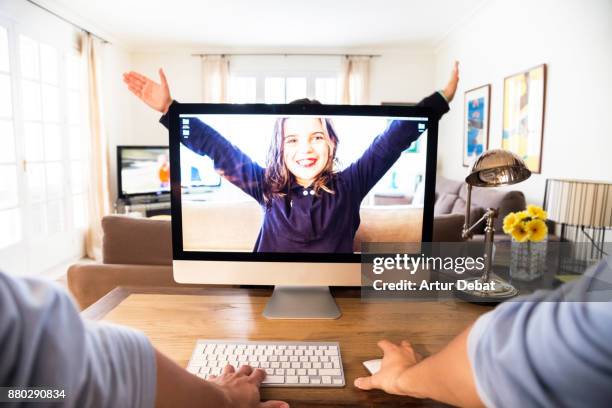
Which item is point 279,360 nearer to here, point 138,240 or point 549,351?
point 549,351

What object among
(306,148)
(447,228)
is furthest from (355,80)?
(306,148)

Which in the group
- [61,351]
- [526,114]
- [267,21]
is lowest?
[61,351]

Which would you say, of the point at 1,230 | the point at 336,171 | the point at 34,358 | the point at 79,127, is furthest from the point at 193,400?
the point at 79,127

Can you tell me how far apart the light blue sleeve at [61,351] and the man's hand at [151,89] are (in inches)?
32.4

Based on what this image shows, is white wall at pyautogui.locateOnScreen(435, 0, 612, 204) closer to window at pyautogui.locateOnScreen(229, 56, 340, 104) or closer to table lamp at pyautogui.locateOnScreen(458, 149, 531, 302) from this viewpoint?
table lamp at pyautogui.locateOnScreen(458, 149, 531, 302)

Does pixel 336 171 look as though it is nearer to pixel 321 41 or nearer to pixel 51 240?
pixel 51 240

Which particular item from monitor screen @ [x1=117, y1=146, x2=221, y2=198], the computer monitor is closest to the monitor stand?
the computer monitor

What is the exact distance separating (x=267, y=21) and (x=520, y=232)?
429cm

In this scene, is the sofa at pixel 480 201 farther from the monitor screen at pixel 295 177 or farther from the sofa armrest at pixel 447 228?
the monitor screen at pixel 295 177

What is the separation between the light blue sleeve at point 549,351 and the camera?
0.36m

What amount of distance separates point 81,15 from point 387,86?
4186 millimetres

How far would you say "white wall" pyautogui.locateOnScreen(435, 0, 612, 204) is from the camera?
249 centimetres

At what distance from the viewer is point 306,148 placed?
3.29ft

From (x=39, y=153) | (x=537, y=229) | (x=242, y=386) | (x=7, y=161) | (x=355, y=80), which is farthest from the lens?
(x=355, y=80)
